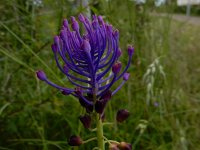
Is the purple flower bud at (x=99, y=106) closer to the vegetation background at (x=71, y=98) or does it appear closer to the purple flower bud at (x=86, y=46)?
the purple flower bud at (x=86, y=46)

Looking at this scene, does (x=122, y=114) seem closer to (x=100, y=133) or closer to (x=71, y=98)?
(x=100, y=133)

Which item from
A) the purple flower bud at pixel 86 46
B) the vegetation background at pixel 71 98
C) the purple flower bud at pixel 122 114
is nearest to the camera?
the purple flower bud at pixel 86 46

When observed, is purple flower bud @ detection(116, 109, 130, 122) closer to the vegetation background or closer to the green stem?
the green stem

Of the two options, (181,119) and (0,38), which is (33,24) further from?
(181,119)

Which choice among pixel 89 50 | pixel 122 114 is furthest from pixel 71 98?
pixel 89 50

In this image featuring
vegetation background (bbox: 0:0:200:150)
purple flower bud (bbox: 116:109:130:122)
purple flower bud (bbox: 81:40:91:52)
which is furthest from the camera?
vegetation background (bbox: 0:0:200:150)

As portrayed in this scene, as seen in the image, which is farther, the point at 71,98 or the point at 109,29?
the point at 71,98

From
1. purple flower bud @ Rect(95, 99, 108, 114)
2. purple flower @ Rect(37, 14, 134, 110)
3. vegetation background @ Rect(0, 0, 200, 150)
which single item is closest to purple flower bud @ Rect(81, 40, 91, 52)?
purple flower @ Rect(37, 14, 134, 110)

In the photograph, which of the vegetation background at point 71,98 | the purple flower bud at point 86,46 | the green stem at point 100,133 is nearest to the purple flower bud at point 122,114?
the green stem at point 100,133

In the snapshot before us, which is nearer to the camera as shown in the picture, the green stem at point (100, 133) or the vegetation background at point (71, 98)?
the green stem at point (100, 133)
